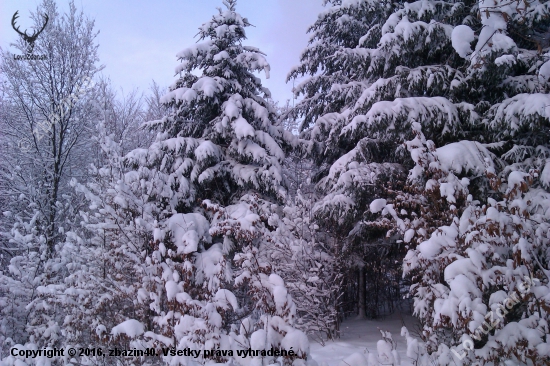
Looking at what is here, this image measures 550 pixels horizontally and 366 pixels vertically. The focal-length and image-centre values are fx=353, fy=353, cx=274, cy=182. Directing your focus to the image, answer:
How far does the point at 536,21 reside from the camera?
22.4 feet

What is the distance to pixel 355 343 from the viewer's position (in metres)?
7.54

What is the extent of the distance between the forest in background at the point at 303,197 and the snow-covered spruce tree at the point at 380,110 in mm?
57

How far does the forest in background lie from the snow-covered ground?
0.44 meters

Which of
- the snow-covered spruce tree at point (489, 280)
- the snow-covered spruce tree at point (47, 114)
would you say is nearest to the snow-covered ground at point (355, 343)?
the snow-covered spruce tree at point (489, 280)

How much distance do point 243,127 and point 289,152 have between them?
267 cm

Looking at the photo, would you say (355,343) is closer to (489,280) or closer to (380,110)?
(489,280)

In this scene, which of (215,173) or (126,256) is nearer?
(126,256)

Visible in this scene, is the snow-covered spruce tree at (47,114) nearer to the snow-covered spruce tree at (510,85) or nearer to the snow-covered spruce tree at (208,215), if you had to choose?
the snow-covered spruce tree at (208,215)

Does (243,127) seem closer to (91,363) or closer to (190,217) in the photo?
(190,217)

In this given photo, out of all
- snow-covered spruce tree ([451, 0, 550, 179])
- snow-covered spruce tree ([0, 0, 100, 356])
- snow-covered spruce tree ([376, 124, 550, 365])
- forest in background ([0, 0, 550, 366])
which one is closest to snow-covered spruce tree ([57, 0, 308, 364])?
forest in background ([0, 0, 550, 366])

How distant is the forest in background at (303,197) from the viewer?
4.48m

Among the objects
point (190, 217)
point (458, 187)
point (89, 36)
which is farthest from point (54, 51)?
point (458, 187)

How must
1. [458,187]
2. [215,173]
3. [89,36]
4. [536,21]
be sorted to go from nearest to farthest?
[458,187] → [536,21] → [215,173] → [89,36]

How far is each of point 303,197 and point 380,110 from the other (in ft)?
9.78
